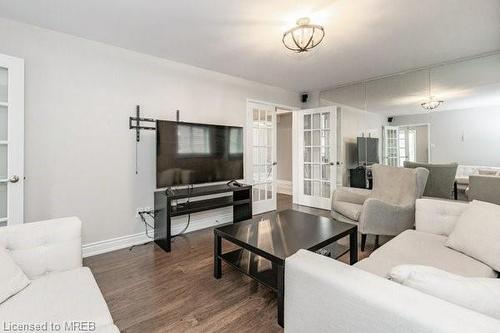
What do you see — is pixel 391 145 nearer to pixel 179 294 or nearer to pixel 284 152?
pixel 284 152

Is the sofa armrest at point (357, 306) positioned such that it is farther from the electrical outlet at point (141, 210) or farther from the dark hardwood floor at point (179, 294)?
the electrical outlet at point (141, 210)

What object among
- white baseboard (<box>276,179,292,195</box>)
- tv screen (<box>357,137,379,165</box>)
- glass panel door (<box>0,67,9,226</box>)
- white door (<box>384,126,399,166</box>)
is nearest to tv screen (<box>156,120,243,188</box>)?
glass panel door (<box>0,67,9,226</box>)

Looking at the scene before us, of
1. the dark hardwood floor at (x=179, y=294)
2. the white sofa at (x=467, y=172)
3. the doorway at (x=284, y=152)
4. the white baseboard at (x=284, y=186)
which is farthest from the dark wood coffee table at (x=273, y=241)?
the doorway at (x=284, y=152)

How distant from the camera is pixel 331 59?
128 inches

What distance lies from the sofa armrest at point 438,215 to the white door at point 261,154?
2607 mm

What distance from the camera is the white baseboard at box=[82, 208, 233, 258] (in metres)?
2.75

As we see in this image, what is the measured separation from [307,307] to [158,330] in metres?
1.08

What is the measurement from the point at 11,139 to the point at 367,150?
4.70 metres

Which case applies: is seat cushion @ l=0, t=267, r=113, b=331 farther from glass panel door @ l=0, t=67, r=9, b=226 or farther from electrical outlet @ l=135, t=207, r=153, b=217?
electrical outlet @ l=135, t=207, r=153, b=217

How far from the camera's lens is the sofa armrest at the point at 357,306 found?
0.70 meters

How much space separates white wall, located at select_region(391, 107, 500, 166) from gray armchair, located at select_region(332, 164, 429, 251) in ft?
3.35

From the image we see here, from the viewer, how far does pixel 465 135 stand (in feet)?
11.3

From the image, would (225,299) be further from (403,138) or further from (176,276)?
(403,138)

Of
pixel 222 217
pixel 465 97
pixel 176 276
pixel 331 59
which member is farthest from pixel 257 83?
pixel 176 276
